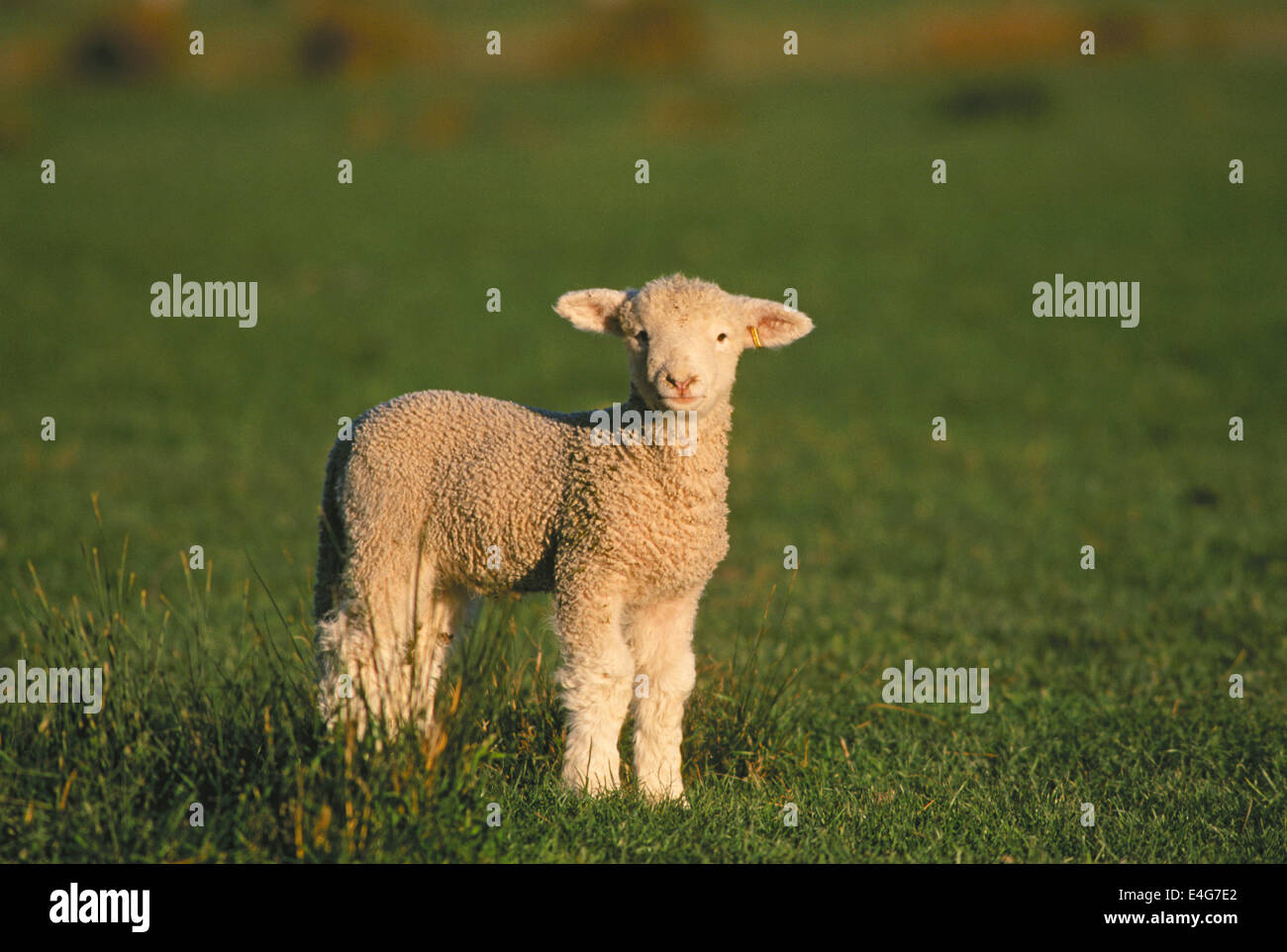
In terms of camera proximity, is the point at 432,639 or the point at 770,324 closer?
the point at 770,324

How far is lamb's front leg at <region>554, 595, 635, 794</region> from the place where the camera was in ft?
17.4

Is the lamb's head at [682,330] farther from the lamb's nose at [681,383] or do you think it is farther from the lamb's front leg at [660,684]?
the lamb's front leg at [660,684]

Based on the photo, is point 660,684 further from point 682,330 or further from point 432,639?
point 682,330

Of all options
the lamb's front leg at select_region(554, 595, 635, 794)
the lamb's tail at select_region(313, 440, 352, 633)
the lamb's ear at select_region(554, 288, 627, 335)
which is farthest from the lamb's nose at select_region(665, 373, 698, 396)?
the lamb's tail at select_region(313, 440, 352, 633)

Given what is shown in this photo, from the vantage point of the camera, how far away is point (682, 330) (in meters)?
5.11

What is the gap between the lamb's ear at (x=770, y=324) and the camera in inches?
212

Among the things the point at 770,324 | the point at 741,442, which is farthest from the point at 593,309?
the point at 741,442

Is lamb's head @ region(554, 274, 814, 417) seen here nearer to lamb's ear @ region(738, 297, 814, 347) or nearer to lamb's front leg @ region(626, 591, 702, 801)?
lamb's ear @ region(738, 297, 814, 347)

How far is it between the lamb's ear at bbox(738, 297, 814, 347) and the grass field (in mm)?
1191

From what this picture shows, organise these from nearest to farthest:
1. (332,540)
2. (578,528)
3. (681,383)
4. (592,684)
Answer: (681,383), (592,684), (578,528), (332,540)

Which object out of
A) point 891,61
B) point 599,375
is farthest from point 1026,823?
point 891,61

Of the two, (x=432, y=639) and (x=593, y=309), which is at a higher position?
(x=593, y=309)

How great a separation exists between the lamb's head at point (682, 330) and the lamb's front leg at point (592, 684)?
0.84m

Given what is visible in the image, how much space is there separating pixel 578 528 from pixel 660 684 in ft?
2.33
